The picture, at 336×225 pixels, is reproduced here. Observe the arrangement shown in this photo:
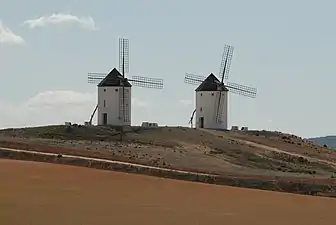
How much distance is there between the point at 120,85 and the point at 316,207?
138 ft

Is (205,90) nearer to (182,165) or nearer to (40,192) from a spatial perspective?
(182,165)

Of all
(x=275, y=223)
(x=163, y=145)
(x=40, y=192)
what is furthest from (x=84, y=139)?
(x=275, y=223)

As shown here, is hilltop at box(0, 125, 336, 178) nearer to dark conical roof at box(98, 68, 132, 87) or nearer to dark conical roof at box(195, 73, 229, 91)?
dark conical roof at box(195, 73, 229, 91)

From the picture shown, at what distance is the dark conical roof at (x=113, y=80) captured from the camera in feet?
223

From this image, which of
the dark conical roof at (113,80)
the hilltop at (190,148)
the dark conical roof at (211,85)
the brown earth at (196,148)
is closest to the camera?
the brown earth at (196,148)

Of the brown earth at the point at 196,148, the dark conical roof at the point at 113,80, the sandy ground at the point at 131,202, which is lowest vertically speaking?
the sandy ground at the point at 131,202

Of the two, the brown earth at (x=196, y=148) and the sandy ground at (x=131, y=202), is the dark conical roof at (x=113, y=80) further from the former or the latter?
the sandy ground at (x=131, y=202)

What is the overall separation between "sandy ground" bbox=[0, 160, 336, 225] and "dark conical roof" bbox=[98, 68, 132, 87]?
32.5 metres

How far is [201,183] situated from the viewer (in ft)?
111

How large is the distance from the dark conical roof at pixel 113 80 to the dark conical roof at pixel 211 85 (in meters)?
7.89

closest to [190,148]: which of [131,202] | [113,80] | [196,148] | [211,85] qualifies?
[196,148]

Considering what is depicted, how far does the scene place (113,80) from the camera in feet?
224

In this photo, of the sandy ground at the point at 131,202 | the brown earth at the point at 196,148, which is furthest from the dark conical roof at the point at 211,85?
the sandy ground at the point at 131,202

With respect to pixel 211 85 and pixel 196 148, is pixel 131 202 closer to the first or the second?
pixel 196 148
